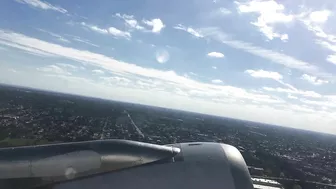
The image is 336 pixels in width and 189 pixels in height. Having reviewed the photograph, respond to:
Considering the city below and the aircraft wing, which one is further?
the city below

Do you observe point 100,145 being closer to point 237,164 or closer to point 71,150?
Result: point 71,150

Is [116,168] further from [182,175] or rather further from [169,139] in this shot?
[169,139]

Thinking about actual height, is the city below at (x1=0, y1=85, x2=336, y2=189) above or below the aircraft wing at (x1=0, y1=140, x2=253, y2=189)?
below

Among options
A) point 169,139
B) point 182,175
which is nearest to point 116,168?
point 182,175

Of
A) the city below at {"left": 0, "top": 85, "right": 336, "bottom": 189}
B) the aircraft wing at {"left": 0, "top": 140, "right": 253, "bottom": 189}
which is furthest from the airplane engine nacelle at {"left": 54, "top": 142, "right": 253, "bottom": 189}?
the city below at {"left": 0, "top": 85, "right": 336, "bottom": 189}

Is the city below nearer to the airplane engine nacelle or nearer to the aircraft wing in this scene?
the airplane engine nacelle

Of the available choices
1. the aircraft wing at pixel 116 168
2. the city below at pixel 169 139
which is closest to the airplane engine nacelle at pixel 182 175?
the aircraft wing at pixel 116 168

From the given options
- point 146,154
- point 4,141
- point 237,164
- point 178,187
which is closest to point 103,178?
point 146,154
